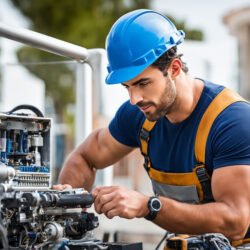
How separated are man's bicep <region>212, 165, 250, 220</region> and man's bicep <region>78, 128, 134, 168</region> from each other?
0.98m

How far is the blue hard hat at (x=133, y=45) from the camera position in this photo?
11.2 feet

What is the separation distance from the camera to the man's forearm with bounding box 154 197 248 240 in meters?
3.42

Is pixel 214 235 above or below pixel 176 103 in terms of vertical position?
below

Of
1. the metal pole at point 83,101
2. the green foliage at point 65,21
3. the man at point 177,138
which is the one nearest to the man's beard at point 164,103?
the man at point 177,138

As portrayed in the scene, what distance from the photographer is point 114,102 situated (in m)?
5.69

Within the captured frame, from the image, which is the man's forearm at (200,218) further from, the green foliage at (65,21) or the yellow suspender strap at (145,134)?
the green foliage at (65,21)

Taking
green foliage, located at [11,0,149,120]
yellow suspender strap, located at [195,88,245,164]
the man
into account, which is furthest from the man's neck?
green foliage, located at [11,0,149,120]

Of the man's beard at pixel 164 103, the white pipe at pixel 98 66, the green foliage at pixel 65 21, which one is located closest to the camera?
the man's beard at pixel 164 103

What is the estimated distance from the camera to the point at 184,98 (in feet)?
12.5

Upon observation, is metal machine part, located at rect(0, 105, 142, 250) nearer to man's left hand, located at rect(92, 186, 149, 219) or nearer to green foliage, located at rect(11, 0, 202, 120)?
man's left hand, located at rect(92, 186, 149, 219)

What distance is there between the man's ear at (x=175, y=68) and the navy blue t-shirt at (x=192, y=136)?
19 cm

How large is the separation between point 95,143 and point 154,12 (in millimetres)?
1099

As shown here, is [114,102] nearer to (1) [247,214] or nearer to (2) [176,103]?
(2) [176,103]

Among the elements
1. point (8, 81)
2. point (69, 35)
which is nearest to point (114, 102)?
point (8, 81)
